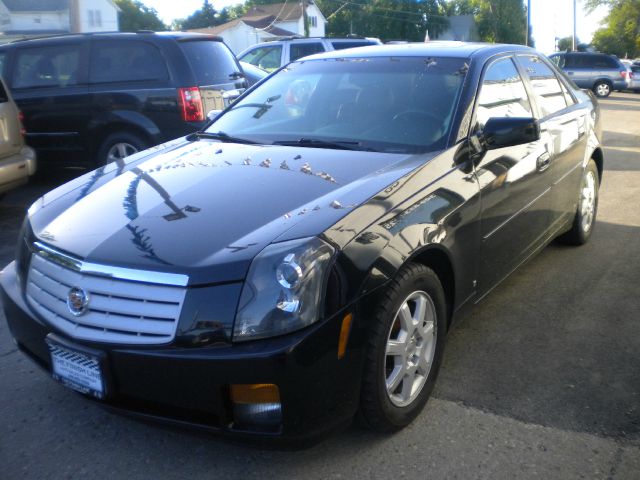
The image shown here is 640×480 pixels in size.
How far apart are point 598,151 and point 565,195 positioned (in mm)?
1138

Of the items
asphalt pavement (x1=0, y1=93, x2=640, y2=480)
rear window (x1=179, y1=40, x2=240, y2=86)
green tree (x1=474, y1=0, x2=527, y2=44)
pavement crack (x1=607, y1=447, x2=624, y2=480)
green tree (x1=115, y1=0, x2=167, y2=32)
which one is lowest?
pavement crack (x1=607, y1=447, x2=624, y2=480)

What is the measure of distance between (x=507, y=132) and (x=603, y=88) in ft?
89.3

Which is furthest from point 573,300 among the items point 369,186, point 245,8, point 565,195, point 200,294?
point 245,8

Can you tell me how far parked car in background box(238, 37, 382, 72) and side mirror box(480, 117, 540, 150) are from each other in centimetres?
978

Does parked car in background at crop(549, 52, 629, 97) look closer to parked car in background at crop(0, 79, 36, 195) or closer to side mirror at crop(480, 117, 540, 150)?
parked car in background at crop(0, 79, 36, 195)

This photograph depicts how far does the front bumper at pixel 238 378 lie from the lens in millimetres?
2465

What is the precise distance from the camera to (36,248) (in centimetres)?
306

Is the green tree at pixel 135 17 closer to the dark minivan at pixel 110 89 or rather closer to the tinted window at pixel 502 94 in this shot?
the dark minivan at pixel 110 89

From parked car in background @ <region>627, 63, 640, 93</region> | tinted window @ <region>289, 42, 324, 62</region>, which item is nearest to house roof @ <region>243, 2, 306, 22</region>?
parked car in background @ <region>627, 63, 640, 93</region>

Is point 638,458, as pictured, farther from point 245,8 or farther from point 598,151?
point 245,8

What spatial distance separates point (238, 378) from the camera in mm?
2471

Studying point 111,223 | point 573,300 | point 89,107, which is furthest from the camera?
point 89,107

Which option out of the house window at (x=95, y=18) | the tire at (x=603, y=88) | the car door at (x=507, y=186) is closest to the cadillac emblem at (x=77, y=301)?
the car door at (x=507, y=186)

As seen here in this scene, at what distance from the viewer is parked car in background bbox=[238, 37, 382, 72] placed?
13.8 metres
